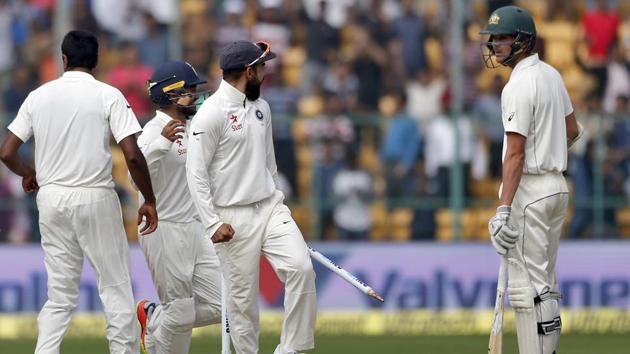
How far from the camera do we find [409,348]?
40.8 feet

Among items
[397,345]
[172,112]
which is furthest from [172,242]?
[397,345]

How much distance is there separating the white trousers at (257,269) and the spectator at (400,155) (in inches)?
240

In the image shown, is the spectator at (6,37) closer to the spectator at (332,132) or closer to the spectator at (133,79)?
the spectator at (133,79)

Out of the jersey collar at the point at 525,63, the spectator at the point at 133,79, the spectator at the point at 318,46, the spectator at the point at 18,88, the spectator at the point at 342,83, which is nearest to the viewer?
the jersey collar at the point at 525,63

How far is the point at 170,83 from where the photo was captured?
32.1ft

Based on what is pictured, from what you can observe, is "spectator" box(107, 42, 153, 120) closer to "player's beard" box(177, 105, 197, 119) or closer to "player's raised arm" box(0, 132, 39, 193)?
"player's beard" box(177, 105, 197, 119)

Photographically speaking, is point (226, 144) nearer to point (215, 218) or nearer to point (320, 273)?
point (215, 218)

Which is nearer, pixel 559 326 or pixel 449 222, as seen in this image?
pixel 559 326

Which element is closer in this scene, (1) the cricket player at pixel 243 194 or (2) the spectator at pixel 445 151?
(1) the cricket player at pixel 243 194

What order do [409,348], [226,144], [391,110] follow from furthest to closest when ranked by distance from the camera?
[391,110] → [409,348] → [226,144]

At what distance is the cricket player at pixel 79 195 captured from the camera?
8.80 m

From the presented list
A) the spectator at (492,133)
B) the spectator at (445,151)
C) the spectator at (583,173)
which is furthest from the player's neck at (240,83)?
the spectator at (583,173)

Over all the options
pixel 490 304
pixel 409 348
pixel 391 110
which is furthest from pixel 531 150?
pixel 391 110

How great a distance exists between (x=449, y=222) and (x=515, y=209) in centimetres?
665
